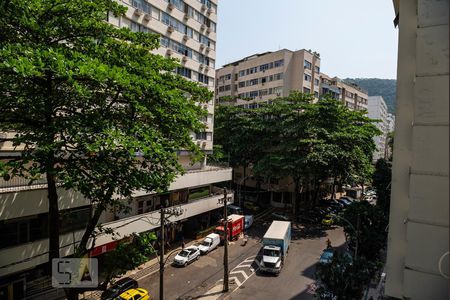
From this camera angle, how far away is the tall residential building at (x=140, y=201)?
54.9ft

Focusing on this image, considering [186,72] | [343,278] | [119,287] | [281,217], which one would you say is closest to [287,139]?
[281,217]

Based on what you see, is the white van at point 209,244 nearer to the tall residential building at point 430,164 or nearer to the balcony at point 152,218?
the balcony at point 152,218

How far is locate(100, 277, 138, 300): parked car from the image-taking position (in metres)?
19.6

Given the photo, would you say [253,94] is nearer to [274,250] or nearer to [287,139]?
[287,139]

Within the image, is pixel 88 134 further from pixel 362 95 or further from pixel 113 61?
pixel 362 95

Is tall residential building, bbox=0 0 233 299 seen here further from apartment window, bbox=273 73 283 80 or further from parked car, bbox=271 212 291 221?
apartment window, bbox=273 73 283 80

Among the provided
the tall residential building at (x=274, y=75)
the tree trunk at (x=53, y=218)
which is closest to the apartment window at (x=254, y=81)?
the tall residential building at (x=274, y=75)

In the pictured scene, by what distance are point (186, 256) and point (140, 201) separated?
6544 mm

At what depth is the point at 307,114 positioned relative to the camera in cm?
4100

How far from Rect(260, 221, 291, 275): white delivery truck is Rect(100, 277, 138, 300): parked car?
420 inches

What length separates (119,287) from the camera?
20641 millimetres

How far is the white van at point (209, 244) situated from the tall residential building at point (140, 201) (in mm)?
3037

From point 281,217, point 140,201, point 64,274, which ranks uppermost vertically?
point 140,201

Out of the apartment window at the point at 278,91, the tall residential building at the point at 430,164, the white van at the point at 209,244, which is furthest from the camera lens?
the apartment window at the point at 278,91
